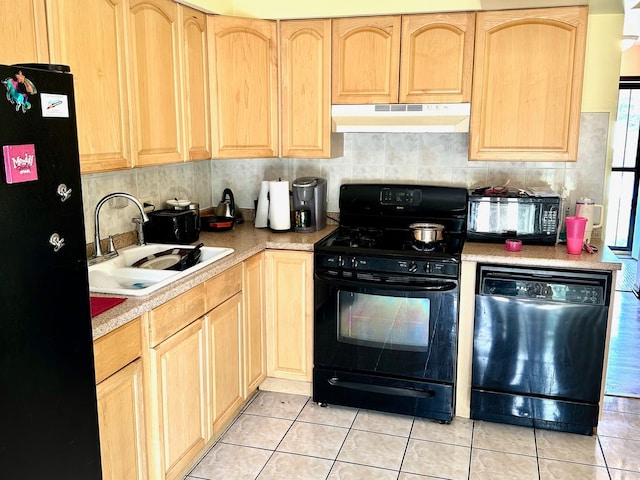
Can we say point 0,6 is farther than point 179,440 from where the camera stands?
No

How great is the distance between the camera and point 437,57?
3.06 metres

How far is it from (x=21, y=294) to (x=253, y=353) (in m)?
1.85

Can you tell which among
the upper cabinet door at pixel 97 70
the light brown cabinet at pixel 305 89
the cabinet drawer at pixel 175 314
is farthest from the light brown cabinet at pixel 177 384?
the light brown cabinet at pixel 305 89

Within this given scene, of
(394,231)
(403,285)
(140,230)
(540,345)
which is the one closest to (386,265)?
(403,285)

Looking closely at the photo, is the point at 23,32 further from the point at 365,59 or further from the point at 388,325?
the point at 388,325

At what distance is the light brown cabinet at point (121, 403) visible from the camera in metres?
1.88

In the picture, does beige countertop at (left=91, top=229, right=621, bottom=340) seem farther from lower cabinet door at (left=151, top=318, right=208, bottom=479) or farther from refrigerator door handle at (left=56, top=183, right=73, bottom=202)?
refrigerator door handle at (left=56, top=183, right=73, bottom=202)

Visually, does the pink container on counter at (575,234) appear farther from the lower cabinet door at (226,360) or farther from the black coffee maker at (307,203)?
the lower cabinet door at (226,360)

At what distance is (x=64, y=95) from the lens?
1.50 m

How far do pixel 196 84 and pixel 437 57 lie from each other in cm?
126

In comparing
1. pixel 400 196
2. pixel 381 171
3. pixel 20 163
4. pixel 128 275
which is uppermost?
pixel 20 163

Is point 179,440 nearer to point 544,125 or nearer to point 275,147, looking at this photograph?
point 275,147

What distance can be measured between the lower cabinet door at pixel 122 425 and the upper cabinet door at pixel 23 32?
41.4 inches

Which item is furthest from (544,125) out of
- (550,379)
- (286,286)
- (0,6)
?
(0,6)
